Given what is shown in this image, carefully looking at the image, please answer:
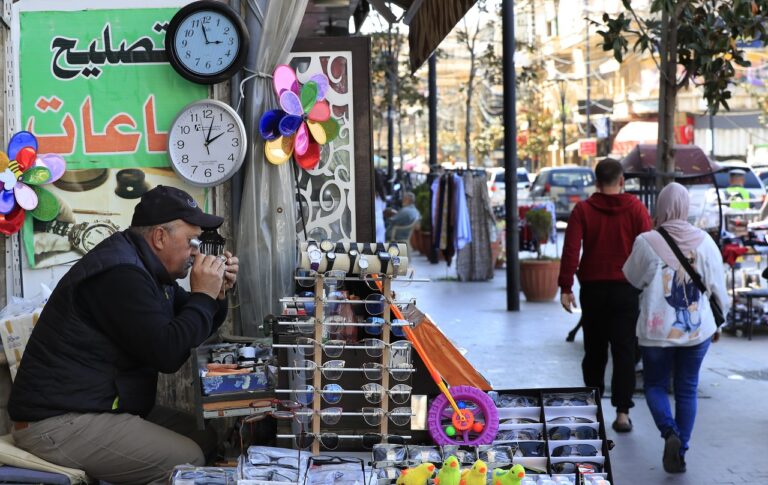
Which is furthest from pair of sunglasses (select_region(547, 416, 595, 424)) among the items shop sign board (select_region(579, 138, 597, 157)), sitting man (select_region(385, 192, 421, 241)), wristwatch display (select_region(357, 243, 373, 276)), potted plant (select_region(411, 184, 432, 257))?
shop sign board (select_region(579, 138, 597, 157))

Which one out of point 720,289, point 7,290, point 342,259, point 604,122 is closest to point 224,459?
point 342,259

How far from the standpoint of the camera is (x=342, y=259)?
461 centimetres

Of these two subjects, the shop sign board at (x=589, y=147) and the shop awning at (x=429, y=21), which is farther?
the shop sign board at (x=589, y=147)

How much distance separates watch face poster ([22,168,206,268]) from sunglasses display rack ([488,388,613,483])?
92.9 inches

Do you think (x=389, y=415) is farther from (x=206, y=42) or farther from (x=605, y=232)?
(x=605, y=232)

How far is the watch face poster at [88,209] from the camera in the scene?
6035 millimetres

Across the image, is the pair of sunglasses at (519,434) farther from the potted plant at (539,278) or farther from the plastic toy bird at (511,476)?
the potted plant at (539,278)

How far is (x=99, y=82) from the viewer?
6.01 m

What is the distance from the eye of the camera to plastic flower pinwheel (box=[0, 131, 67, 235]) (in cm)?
584

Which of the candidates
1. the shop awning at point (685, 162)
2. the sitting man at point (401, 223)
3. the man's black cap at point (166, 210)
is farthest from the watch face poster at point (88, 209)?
the sitting man at point (401, 223)

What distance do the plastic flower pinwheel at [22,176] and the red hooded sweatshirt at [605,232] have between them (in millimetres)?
3602

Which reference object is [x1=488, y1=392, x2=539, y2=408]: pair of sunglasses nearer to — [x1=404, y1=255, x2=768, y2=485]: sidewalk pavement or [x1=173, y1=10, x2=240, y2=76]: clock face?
[x1=404, y1=255, x2=768, y2=485]: sidewalk pavement

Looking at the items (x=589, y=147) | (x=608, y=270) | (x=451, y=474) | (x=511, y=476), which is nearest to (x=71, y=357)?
(x=451, y=474)

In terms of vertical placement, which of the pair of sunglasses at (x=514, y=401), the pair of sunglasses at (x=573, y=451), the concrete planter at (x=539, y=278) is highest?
the pair of sunglasses at (x=514, y=401)
